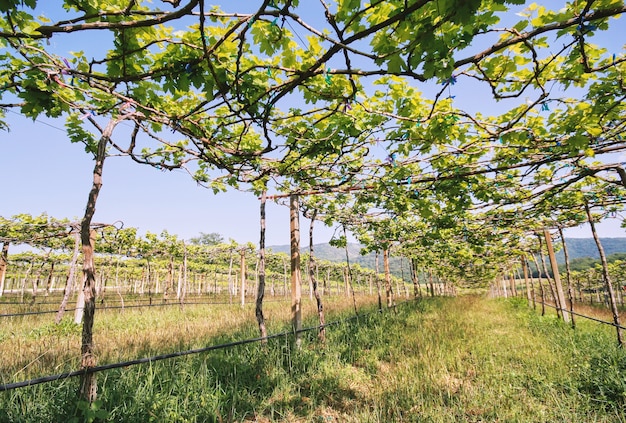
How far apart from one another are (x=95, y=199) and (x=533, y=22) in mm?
4398

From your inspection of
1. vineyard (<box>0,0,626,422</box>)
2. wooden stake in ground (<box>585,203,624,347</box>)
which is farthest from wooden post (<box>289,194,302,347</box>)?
wooden stake in ground (<box>585,203,624,347</box>)

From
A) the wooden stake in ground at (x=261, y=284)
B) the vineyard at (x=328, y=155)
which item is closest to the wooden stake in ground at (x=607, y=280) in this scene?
the vineyard at (x=328, y=155)

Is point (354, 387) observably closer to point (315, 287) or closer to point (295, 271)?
point (295, 271)

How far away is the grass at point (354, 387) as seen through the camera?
11.3ft

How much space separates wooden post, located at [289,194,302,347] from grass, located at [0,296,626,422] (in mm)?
488

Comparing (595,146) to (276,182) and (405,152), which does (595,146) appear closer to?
(405,152)

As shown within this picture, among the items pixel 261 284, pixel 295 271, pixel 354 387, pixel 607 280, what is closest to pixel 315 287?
pixel 295 271

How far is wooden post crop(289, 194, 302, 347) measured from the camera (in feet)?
20.9

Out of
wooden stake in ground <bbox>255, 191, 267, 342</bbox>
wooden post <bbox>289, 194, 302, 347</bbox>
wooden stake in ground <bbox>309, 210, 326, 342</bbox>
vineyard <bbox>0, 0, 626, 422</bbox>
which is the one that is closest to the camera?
vineyard <bbox>0, 0, 626, 422</bbox>

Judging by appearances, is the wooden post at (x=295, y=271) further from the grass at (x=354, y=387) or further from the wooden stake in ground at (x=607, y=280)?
the wooden stake in ground at (x=607, y=280)

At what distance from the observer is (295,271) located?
667 cm

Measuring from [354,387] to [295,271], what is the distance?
269cm

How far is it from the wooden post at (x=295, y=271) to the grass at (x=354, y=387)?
49cm

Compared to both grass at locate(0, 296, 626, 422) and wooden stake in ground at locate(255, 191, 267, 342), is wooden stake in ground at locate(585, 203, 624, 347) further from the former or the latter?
wooden stake in ground at locate(255, 191, 267, 342)
